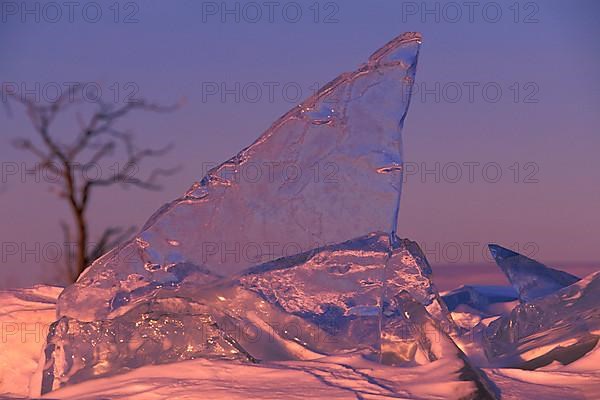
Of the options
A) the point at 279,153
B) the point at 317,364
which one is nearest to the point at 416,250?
the point at 279,153

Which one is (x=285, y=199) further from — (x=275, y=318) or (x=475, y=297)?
(x=475, y=297)

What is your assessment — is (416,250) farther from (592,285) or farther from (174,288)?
(174,288)

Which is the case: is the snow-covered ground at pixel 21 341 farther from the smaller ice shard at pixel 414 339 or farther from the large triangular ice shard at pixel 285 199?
the smaller ice shard at pixel 414 339

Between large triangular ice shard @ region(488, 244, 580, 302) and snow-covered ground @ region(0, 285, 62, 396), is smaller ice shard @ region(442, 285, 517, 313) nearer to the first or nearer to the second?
large triangular ice shard @ region(488, 244, 580, 302)

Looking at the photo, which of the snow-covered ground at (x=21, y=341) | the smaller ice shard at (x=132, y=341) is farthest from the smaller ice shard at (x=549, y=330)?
the snow-covered ground at (x=21, y=341)

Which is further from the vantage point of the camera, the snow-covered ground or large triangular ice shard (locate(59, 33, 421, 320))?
A: the snow-covered ground

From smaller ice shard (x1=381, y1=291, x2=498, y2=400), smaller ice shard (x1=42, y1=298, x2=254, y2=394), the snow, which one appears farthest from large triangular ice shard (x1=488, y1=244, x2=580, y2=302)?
smaller ice shard (x1=42, y1=298, x2=254, y2=394)
